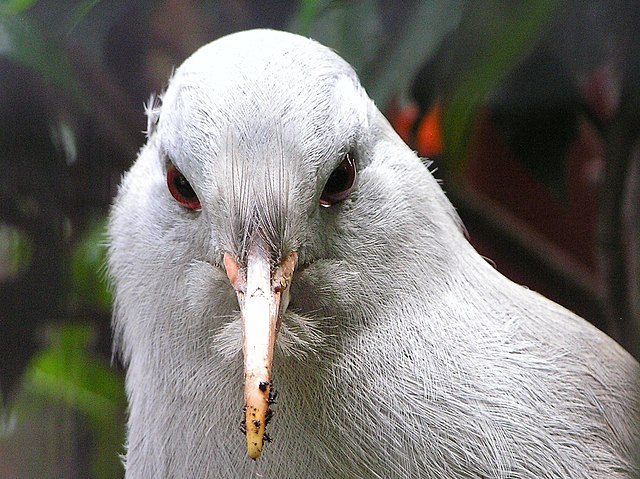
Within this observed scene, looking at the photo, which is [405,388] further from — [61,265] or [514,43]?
[61,265]

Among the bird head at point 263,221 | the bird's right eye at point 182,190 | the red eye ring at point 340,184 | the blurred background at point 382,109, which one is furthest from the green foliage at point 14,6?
the red eye ring at point 340,184

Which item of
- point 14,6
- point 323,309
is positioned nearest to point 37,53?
point 14,6

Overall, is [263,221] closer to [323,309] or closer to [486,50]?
[323,309]

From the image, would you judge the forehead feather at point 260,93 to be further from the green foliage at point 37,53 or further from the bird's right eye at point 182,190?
the green foliage at point 37,53

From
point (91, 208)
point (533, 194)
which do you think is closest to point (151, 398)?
point (91, 208)

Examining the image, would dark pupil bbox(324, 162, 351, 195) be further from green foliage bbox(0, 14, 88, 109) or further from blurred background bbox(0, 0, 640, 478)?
green foliage bbox(0, 14, 88, 109)

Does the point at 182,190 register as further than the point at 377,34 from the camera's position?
No
